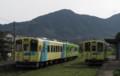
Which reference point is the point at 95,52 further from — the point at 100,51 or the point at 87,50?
the point at 87,50

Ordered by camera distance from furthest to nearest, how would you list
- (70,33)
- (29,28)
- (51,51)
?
(70,33), (29,28), (51,51)

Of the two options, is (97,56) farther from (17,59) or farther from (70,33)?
(70,33)

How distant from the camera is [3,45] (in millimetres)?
31516

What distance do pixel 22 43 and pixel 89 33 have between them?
182940mm

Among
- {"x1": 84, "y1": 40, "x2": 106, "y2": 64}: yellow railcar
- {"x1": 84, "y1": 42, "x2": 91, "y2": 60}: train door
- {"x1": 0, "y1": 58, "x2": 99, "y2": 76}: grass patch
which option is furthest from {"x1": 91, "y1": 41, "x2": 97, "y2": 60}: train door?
{"x1": 0, "y1": 58, "x2": 99, "y2": 76}: grass patch

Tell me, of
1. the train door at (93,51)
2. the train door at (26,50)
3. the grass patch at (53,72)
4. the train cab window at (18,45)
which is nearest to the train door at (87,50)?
the train door at (93,51)

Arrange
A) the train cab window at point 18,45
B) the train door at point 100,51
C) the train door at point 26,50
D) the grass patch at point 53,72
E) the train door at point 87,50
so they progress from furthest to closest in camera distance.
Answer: the train door at point 87,50
the train door at point 100,51
the train cab window at point 18,45
the train door at point 26,50
the grass patch at point 53,72

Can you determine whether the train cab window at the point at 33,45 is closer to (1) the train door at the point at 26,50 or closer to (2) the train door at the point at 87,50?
(1) the train door at the point at 26,50

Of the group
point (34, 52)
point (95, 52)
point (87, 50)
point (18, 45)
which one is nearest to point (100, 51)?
point (95, 52)

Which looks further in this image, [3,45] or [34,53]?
[3,45]

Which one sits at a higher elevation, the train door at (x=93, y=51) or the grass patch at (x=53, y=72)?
the train door at (x=93, y=51)

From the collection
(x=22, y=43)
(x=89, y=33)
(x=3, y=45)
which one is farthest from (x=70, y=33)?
(x=22, y=43)

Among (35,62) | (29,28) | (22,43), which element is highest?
(29,28)

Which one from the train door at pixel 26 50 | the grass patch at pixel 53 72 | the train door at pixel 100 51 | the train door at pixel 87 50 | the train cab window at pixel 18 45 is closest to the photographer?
the grass patch at pixel 53 72
